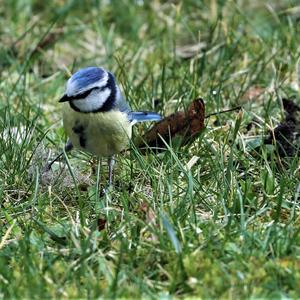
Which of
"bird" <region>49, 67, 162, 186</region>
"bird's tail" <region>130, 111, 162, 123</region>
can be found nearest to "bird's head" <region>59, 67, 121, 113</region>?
"bird" <region>49, 67, 162, 186</region>

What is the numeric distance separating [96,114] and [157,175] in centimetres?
36

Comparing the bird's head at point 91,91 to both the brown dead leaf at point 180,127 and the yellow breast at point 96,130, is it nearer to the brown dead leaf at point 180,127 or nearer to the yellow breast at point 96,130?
the yellow breast at point 96,130

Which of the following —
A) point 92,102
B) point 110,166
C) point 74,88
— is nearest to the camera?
point 74,88

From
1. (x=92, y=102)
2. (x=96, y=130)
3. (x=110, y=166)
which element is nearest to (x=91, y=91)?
(x=92, y=102)

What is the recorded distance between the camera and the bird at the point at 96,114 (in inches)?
127

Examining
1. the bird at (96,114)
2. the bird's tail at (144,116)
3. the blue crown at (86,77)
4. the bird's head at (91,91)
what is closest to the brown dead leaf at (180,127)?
the bird's tail at (144,116)

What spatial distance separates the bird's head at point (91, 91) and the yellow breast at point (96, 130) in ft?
0.10

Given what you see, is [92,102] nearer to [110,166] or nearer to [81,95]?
[81,95]

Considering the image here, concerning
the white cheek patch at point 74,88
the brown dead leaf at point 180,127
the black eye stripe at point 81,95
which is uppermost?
the white cheek patch at point 74,88

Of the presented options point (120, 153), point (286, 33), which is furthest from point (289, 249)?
point (286, 33)

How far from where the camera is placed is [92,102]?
3289 millimetres

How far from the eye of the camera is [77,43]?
17.3ft

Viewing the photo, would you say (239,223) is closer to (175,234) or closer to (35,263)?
(175,234)

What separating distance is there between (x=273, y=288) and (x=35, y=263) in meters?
0.74
